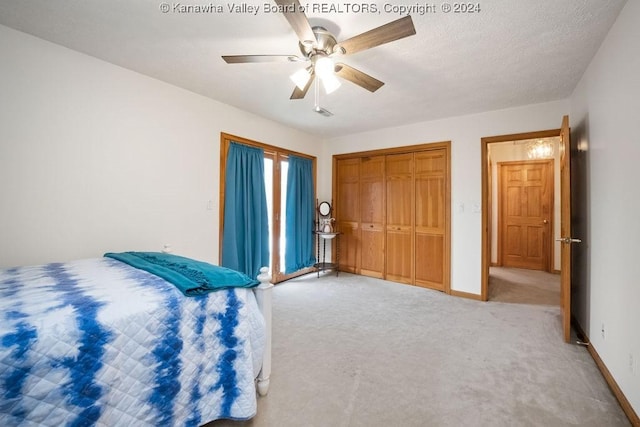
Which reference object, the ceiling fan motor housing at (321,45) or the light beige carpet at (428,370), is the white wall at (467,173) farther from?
the ceiling fan motor housing at (321,45)

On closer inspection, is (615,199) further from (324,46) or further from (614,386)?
(324,46)

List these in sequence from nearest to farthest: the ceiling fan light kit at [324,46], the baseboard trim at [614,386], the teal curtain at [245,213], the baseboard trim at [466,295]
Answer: the ceiling fan light kit at [324,46]
the baseboard trim at [614,386]
the teal curtain at [245,213]
the baseboard trim at [466,295]

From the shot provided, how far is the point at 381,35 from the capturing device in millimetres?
1530

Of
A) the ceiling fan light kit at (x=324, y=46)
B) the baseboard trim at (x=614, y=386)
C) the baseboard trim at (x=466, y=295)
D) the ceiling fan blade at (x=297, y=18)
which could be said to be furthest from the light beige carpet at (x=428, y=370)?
the ceiling fan blade at (x=297, y=18)

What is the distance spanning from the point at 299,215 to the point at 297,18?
10.7 ft

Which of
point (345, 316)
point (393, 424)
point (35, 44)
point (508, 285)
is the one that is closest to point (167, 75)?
point (35, 44)

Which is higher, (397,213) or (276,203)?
(276,203)

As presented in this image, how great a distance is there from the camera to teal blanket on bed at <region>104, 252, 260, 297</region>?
1.44m

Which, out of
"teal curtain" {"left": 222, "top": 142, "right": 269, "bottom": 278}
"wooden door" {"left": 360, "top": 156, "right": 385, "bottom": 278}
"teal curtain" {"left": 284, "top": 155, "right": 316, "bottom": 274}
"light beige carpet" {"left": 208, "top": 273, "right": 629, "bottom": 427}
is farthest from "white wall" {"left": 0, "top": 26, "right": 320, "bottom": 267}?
"wooden door" {"left": 360, "top": 156, "right": 385, "bottom": 278}

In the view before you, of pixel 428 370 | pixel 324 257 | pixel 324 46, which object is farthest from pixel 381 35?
pixel 324 257

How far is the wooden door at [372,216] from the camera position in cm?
445

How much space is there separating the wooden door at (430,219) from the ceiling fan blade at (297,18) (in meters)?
2.83

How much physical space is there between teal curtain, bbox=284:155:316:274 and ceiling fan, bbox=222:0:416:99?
2.14m

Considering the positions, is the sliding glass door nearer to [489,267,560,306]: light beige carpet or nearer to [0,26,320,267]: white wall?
[0,26,320,267]: white wall
